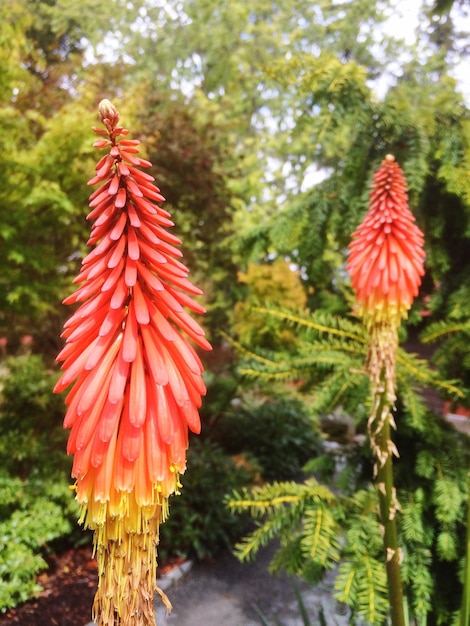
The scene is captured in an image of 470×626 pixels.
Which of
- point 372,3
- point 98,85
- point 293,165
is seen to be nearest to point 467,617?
point 98,85

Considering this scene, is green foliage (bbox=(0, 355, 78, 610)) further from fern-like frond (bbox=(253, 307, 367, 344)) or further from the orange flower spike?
the orange flower spike

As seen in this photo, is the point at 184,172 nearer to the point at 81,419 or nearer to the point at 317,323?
the point at 317,323

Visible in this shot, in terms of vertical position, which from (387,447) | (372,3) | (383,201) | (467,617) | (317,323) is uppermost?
(372,3)

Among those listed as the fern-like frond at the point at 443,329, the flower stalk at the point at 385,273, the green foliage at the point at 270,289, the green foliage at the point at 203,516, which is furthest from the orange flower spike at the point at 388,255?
the green foliage at the point at 270,289

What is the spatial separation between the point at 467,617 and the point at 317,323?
1.63 metres

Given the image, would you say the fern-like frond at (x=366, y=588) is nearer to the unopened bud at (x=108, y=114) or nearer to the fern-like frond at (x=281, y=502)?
the fern-like frond at (x=281, y=502)

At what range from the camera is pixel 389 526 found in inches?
78.8

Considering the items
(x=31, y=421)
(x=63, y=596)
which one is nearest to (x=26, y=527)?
(x=63, y=596)

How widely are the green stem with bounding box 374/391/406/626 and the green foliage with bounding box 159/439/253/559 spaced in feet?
13.8

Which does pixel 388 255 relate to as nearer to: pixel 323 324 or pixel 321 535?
pixel 323 324

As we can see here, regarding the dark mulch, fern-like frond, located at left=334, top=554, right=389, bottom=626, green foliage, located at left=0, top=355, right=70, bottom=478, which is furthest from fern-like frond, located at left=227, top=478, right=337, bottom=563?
green foliage, located at left=0, top=355, right=70, bottom=478

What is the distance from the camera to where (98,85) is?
20.4 ft

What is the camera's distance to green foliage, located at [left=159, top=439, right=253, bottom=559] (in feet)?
20.5

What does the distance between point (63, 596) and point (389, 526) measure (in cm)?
437
